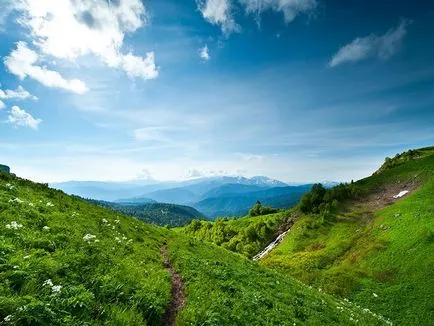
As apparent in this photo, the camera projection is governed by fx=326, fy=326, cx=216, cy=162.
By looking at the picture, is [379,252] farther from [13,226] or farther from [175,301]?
[13,226]

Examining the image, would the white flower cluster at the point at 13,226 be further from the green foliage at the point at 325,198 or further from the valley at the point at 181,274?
the green foliage at the point at 325,198

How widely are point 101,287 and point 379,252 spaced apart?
2289 inches

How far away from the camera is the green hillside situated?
34.4 ft

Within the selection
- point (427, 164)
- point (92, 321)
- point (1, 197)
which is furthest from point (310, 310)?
point (427, 164)

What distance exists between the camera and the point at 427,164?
3580 inches

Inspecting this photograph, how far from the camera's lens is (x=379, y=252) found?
59.2m

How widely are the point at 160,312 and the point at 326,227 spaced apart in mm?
76517

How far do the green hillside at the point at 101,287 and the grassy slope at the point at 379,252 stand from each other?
81.0 ft

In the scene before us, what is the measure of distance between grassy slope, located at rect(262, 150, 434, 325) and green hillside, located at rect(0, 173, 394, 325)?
24.7 meters

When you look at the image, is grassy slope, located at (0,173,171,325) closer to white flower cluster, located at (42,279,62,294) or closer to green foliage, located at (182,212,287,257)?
white flower cluster, located at (42,279,62,294)

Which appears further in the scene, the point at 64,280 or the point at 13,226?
the point at 13,226

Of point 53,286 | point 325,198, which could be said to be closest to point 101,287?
point 53,286

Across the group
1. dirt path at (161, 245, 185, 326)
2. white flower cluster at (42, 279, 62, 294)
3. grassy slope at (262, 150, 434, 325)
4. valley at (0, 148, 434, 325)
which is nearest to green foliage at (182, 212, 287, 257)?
grassy slope at (262, 150, 434, 325)

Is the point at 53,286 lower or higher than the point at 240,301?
higher
